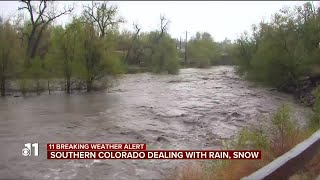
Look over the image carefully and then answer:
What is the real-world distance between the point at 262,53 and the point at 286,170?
113 feet

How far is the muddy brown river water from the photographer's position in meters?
9.88

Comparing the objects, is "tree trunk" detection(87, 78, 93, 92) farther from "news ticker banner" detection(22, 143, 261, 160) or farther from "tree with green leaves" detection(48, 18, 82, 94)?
"news ticker banner" detection(22, 143, 261, 160)

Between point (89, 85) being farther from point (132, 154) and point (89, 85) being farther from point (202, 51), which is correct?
point (202, 51)

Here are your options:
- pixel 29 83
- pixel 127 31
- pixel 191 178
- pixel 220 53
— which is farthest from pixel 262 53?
pixel 220 53

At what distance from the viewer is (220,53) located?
322ft

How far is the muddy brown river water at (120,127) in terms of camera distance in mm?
9883

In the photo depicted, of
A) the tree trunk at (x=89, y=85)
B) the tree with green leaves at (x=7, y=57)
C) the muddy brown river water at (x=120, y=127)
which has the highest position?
the tree with green leaves at (x=7, y=57)

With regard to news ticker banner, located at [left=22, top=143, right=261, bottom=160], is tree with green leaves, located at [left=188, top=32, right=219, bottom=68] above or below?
above

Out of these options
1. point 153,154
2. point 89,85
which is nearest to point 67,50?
point 89,85

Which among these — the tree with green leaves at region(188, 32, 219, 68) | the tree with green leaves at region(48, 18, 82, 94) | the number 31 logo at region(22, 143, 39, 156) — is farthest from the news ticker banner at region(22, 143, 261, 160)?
the tree with green leaves at region(188, 32, 219, 68)

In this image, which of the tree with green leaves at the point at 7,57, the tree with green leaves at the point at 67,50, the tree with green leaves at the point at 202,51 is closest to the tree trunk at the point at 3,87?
the tree with green leaves at the point at 7,57

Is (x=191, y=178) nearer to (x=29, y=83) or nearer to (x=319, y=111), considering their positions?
(x=319, y=111)

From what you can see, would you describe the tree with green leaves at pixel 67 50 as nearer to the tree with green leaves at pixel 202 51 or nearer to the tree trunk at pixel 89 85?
the tree trunk at pixel 89 85

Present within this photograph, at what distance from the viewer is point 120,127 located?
1700cm
